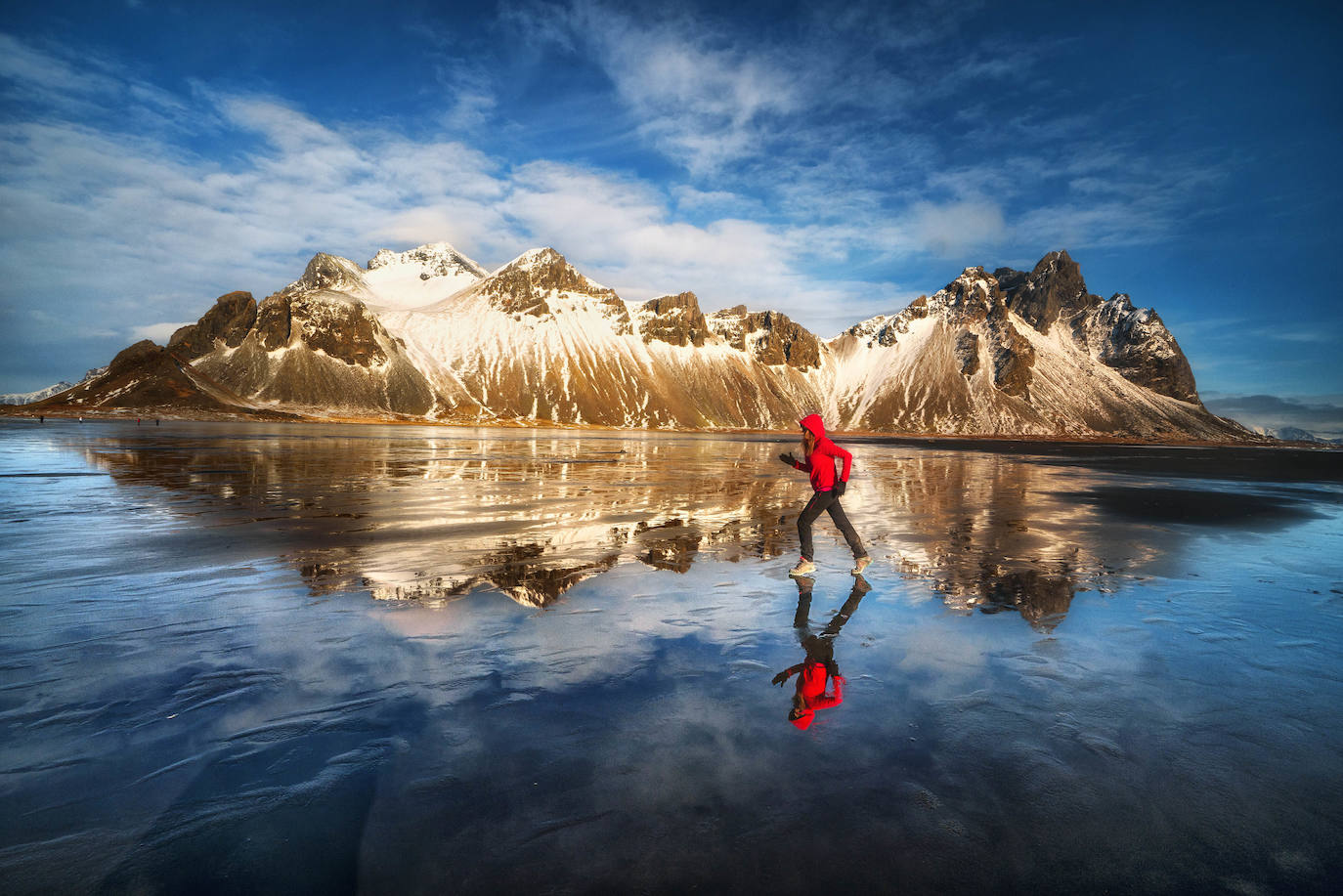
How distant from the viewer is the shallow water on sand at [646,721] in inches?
140

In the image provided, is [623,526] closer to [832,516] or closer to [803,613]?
[832,516]

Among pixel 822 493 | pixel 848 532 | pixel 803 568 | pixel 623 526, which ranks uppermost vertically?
pixel 822 493

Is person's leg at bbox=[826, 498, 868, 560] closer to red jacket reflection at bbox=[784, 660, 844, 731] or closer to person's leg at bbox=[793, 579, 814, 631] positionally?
person's leg at bbox=[793, 579, 814, 631]

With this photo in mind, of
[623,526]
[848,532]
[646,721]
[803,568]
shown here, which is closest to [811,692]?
[646,721]

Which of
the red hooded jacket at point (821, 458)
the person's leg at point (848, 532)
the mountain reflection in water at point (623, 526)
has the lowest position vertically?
the mountain reflection in water at point (623, 526)

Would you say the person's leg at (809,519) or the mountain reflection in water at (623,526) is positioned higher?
the person's leg at (809,519)

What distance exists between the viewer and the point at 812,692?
5.98m

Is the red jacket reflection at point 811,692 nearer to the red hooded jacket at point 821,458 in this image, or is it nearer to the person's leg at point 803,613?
the person's leg at point 803,613

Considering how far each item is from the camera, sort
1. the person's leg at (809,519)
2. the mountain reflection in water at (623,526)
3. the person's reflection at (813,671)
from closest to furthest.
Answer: the person's reflection at (813,671)
the mountain reflection in water at (623,526)
the person's leg at (809,519)

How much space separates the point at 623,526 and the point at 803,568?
5863mm

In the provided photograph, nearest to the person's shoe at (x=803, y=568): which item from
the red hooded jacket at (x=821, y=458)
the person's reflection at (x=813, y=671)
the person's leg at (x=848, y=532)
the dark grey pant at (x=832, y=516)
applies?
the dark grey pant at (x=832, y=516)

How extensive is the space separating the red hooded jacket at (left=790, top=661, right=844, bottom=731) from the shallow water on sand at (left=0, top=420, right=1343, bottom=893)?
6.2 inches

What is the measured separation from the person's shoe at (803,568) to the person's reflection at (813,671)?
164 centimetres

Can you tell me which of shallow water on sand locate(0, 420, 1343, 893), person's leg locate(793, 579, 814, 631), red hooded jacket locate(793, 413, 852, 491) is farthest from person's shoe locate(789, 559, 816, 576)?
red hooded jacket locate(793, 413, 852, 491)
